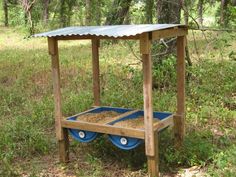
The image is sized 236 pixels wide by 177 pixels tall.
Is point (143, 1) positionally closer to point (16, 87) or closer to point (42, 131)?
point (16, 87)

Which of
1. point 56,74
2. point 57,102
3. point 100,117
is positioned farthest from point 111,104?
point 56,74

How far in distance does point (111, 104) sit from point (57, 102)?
222 cm

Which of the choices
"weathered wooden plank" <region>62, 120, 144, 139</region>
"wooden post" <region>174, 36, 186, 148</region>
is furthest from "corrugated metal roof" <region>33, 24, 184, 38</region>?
"weathered wooden plank" <region>62, 120, 144, 139</region>

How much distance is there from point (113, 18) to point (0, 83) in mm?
5603

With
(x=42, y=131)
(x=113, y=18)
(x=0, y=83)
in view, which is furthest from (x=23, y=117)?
(x=113, y=18)

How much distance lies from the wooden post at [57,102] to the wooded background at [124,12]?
2779 millimetres

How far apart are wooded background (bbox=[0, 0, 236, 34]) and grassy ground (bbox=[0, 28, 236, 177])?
104 cm

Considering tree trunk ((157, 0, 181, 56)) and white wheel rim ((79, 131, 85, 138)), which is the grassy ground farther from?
tree trunk ((157, 0, 181, 56))

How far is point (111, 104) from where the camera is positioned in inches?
282

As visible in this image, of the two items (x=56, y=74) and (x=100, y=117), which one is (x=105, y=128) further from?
(x=56, y=74)

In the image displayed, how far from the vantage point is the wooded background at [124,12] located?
848 cm

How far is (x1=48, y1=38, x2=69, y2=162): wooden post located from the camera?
493cm

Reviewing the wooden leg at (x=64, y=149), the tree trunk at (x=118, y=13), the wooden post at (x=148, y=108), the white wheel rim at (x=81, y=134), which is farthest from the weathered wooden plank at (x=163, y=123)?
the tree trunk at (x=118, y=13)

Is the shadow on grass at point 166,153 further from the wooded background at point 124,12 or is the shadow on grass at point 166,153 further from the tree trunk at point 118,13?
the tree trunk at point 118,13
